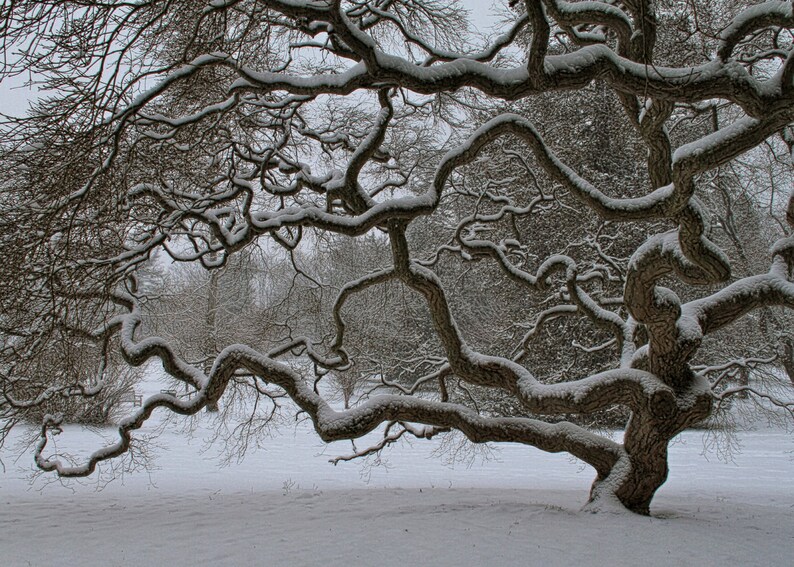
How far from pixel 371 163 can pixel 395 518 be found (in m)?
5.77

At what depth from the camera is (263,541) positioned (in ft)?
17.6

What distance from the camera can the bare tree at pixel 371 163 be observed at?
3.87 meters

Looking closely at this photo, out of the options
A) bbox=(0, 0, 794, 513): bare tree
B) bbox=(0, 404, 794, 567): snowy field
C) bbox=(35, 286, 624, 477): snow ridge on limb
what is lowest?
bbox=(0, 404, 794, 567): snowy field

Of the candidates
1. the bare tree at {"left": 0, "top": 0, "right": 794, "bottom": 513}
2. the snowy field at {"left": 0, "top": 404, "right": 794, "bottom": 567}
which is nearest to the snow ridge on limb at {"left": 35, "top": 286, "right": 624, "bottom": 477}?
the bare tree at {"left": 0, "top": 0, "right": 794, "bottom": 513}

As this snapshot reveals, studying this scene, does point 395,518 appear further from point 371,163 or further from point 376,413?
point 371,163

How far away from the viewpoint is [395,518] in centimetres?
616

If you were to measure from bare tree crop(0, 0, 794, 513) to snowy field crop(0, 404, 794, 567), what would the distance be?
85cm

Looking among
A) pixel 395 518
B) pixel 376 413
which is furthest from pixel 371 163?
pixel 395 518

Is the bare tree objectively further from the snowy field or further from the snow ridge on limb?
the snowy field

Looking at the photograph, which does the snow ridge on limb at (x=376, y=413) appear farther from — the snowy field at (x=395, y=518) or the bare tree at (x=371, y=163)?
the snowy field at (x=395, y=518)

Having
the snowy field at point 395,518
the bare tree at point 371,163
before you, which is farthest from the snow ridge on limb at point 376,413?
the snowy field at point 395,518

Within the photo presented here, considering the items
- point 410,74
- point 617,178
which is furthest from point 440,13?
point 617,178

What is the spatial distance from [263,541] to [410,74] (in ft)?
14.0

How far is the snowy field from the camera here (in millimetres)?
4793
